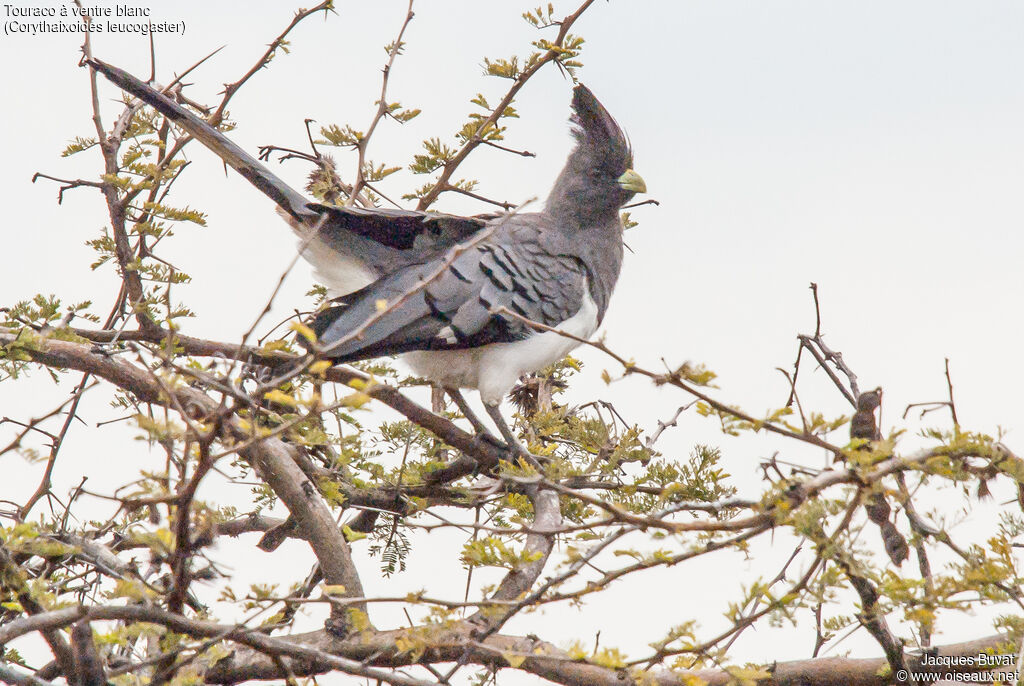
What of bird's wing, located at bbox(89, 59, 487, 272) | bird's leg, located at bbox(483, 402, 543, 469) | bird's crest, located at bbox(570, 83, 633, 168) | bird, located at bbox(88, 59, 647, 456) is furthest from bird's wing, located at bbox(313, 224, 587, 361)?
bird's crest, located at bbox(570, 83, 633, 168)

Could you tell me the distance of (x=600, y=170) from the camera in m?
5.71

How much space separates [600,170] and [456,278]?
1.41m

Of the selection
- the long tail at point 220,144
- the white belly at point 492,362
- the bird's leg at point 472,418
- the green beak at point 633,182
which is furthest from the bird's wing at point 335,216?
the green beak at point 633,182

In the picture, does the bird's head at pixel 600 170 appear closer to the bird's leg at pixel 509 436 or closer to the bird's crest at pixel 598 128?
the bird's crest at pixel 598 128

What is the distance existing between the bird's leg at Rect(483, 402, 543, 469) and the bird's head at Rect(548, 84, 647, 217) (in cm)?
144

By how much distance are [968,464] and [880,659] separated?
2.76 feet

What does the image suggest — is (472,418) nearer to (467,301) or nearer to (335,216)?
(467,301)

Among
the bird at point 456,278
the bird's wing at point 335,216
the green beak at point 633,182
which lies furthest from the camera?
the green beak at point 633,182

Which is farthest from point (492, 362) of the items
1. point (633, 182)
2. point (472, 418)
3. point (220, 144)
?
point (220, 144)

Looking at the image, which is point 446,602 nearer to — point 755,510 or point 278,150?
point 755,510

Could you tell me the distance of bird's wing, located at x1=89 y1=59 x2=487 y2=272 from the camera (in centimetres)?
387

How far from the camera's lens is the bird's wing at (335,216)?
12.7 feet

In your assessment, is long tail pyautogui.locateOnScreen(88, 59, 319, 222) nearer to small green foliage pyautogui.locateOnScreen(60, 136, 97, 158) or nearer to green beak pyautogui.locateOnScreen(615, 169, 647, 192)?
small green foliage pyautogui.locateOnScreen(60, 136, 97, 158)

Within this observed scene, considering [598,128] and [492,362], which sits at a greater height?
[598,128]
